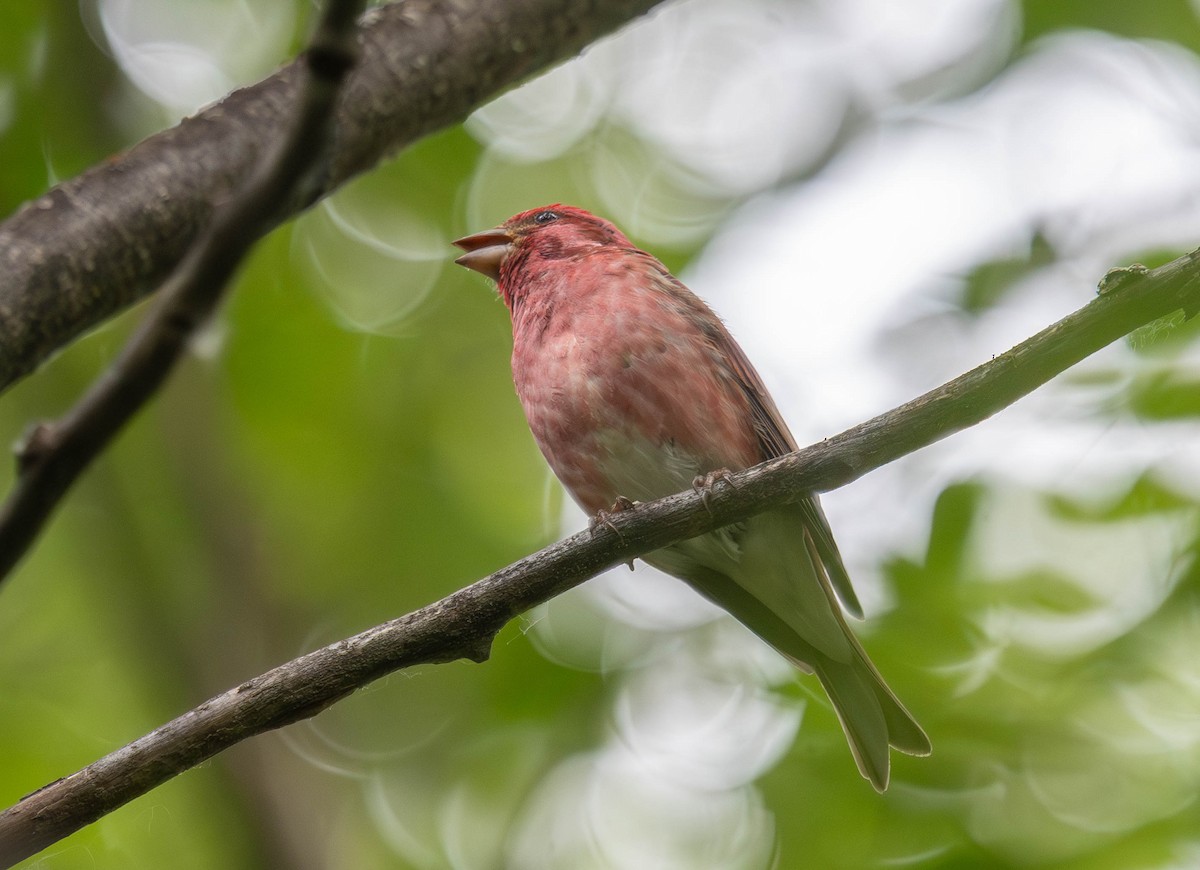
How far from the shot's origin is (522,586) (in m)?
3.36

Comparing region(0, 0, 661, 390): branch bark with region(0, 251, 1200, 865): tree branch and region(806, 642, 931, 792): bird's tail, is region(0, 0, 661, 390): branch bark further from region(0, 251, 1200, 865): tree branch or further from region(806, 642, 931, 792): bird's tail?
region(806, 642, 931, 792): bird's tail

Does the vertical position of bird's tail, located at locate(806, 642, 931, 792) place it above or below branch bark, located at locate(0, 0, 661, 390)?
below

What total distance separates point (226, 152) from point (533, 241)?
4005 mm

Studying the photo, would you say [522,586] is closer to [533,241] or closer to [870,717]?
[870,717]

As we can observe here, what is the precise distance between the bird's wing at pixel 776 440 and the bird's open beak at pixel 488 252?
138 cm

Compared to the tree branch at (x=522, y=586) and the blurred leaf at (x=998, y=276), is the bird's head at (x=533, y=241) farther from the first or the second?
the tree branch at (x=522, y=586)

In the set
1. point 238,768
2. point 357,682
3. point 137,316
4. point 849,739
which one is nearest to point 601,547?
point 357,682

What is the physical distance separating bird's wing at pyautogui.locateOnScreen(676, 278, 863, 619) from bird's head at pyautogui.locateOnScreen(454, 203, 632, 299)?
1.01 meters

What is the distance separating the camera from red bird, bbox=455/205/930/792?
5230 millimetres

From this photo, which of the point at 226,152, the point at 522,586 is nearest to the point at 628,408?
the point at 522,586

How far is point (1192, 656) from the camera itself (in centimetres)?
491

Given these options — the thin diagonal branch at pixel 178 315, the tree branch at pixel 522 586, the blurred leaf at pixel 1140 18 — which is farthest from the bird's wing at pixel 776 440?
the thin diagonal branch at pixel 178 315

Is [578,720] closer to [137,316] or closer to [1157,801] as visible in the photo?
[1157,801]

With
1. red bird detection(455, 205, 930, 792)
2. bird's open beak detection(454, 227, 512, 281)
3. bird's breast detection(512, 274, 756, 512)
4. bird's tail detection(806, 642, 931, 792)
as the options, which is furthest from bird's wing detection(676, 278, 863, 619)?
bird's open beak detection(454, 227, 512, 281)
